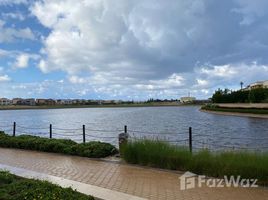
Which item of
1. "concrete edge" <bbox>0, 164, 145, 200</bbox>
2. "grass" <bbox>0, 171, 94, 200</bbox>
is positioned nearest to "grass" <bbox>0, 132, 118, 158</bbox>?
"concrete edge" <bbox>0, 164, 145, 200</bbox>

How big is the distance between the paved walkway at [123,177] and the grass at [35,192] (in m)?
1.33

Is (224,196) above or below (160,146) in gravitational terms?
below

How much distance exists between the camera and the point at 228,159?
8469 millimetres

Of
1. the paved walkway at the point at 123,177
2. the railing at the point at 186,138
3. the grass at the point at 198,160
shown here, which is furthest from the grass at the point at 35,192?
the railing at the point at 186,138

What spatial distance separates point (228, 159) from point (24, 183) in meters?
4.86

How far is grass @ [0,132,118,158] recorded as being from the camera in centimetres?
1148

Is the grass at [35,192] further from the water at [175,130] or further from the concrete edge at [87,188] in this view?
the water at [175,130]

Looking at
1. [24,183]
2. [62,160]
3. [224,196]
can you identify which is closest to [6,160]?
[62,160]

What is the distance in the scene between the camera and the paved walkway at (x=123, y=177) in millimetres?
6766

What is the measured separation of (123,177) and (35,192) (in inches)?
105

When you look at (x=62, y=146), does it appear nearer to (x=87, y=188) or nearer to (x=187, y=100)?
(x=87, y=188)

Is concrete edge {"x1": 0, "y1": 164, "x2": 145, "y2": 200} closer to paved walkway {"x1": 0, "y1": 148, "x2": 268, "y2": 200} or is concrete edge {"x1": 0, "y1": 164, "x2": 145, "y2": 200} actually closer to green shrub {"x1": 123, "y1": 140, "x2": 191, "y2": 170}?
paved walkway {"x1": 0, "y1": 148, "x2": 268, "y2": 200}

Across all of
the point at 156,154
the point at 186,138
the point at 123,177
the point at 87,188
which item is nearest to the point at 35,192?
the point at 87,188

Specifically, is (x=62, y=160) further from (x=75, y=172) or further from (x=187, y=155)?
(x=187, y=155)
